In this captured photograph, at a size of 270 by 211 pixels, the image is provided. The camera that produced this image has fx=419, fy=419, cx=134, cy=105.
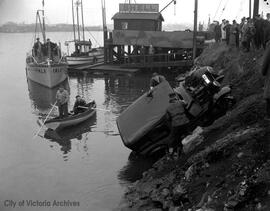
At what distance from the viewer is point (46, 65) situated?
37.9 metres

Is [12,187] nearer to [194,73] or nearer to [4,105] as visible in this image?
[194,73]

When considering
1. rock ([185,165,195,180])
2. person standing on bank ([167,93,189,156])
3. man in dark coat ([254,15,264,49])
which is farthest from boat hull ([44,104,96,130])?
rock ([185,165,195,180])

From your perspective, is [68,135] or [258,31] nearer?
[258,31]

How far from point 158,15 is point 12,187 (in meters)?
35.6

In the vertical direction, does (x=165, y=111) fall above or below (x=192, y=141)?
above

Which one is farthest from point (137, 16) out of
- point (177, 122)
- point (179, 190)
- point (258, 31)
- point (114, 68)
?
point (179, 190)

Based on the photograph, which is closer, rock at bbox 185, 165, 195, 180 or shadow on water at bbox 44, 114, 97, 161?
rock at bbox 185, 165, 195, 180

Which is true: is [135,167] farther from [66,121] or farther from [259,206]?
[259,206]

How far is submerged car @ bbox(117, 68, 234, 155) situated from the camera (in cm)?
1394

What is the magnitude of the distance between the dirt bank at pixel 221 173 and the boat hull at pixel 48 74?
85.8ft

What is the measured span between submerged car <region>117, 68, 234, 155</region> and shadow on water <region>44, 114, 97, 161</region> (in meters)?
4.88

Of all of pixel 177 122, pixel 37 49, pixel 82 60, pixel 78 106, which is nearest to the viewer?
A: pixel 177 122

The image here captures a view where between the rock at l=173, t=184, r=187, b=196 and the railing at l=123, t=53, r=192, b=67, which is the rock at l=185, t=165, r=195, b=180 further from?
the railing at l=123, t=53, r=192, b=67

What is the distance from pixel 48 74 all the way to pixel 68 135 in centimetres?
1786
